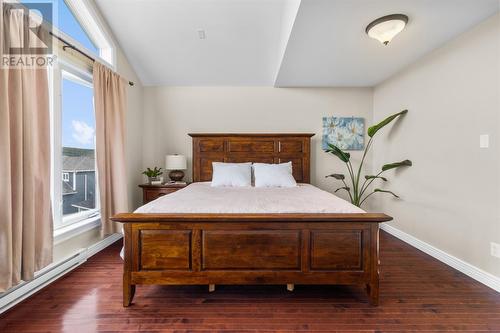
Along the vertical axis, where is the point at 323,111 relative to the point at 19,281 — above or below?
above

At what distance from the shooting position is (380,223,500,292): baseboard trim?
80.5 inches

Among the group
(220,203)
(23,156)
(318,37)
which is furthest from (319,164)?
(23,156)

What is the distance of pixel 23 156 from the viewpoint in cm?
173

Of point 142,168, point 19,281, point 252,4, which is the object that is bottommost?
point 19,281

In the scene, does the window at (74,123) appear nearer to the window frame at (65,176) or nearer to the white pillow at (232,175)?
the window frame at (65,176)

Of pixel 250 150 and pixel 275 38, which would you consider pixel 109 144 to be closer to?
pixel 250 150

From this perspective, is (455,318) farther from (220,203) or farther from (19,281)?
(19,281)

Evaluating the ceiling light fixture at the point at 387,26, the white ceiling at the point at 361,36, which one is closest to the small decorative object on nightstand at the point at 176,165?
the white ceiling at the point at 361,36

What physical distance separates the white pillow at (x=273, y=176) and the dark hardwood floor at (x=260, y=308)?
1.45 metres

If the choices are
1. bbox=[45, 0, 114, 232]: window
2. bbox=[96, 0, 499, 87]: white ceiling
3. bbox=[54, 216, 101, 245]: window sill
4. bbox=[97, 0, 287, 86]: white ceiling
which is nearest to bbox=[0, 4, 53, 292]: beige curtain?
bbox=[54, 216, 101, 245]: window sill

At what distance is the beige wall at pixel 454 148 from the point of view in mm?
2117

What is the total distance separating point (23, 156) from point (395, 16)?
131 inches

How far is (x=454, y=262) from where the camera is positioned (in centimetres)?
241

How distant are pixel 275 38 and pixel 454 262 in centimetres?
338
